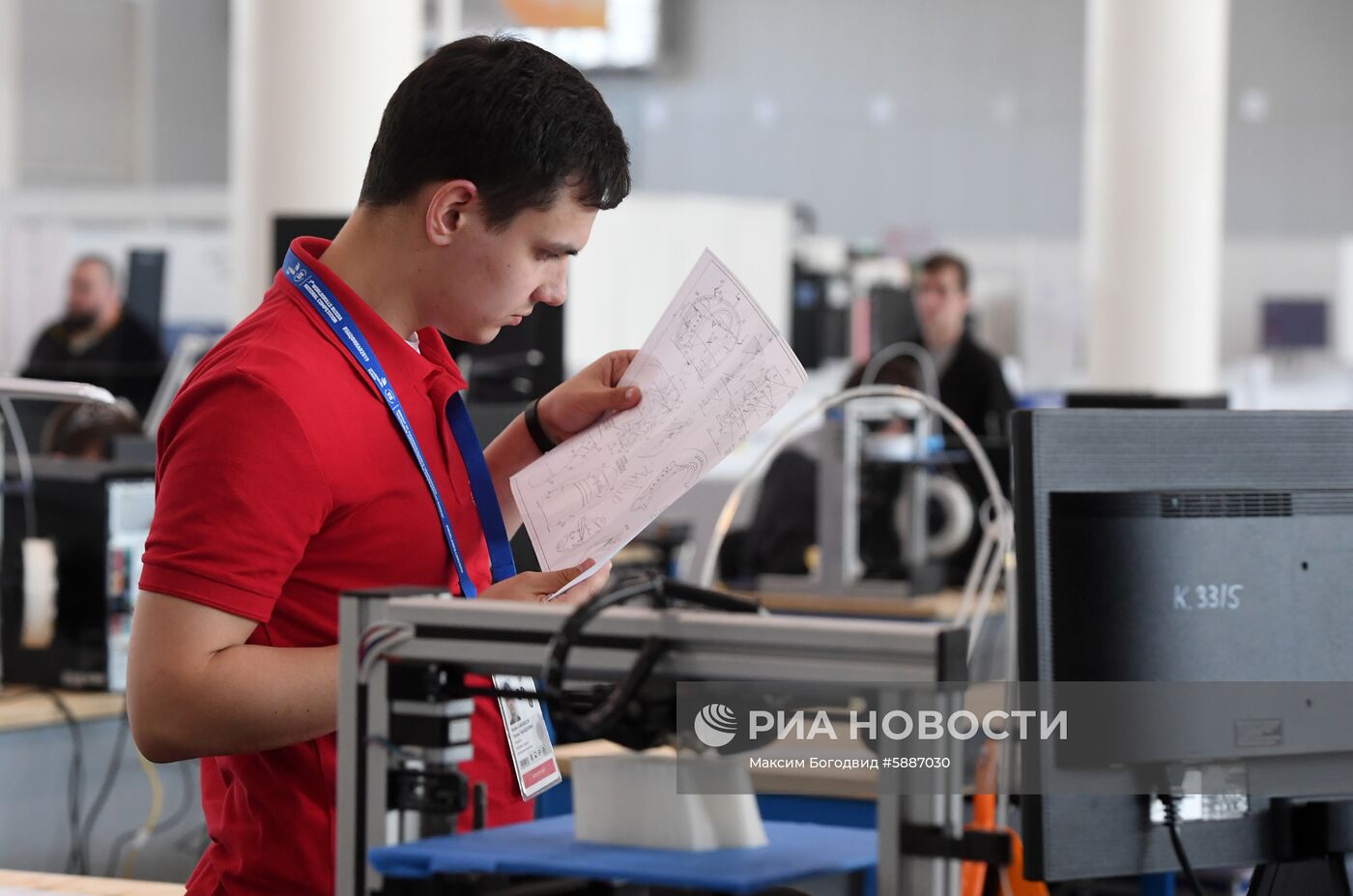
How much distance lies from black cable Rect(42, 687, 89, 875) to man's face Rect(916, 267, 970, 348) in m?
3.45

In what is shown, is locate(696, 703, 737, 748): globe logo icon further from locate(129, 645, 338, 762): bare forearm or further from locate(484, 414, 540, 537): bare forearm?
locate(484, 414, 540, 537): bare forearm

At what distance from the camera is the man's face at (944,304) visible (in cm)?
566

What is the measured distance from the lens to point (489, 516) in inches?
47.8

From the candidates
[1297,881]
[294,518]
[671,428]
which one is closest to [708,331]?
[671,428]

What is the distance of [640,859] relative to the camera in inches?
33.9

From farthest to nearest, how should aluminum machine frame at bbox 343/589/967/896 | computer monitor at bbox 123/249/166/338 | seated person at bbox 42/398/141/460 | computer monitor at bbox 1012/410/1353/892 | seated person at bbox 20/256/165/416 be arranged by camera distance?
computer monitor at bbox 123/249/166/338 < seated person at bbox 20/256/165/416 < seated person at bbox 42/398/141/460 < computer monitor at bbox 1012/410/1353/892 < aluminum machine frame at bbox 343/589/967/896

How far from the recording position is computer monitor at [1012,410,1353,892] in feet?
3.39

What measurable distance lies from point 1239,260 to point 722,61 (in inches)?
143

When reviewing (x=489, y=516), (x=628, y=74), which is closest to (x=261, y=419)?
(x=489, y=516)

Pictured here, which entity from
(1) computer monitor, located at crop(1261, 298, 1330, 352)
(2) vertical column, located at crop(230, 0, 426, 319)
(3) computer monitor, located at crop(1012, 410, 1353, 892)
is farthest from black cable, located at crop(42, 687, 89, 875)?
(1) computer monitor, located at crop(1261, 298, 1330, 352)

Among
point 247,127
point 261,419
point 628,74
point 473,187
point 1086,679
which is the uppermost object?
point 628,74

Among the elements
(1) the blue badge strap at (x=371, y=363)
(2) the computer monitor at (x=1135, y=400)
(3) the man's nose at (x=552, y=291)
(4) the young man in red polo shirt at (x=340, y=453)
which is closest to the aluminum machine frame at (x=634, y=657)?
(4) the young man in red polo shirt at (x=340, y=453)

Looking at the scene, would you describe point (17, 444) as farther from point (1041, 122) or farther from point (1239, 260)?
point (1041, 122)

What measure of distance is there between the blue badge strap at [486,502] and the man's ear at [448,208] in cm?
14
